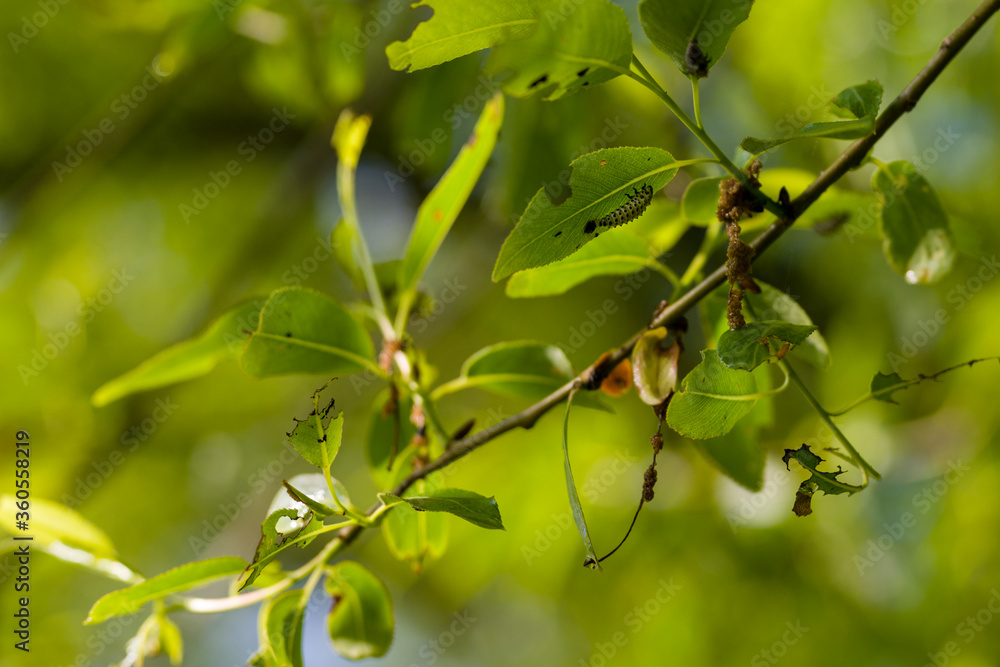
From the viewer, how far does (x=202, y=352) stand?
99cm

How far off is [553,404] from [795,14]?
1492 mm

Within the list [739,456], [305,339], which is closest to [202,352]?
[305,339]

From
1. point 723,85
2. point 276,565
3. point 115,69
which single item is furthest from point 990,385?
point 115,69

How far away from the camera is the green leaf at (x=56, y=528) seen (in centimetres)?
100

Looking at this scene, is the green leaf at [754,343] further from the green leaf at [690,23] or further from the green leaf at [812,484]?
the green leaf at [690,23]

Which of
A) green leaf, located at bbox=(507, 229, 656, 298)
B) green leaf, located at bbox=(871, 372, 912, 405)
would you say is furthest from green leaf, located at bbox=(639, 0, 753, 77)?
green leaf, located at bbox=(871, 372, 912, 405)

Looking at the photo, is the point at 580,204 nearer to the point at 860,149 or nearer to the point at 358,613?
the point at 860,149

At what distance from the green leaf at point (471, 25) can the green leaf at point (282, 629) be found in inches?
25.9

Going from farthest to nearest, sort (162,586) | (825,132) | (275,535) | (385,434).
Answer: (385,434) → (162,586) → (275,535) → (825,132)

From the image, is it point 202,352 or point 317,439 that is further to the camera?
point 202,352

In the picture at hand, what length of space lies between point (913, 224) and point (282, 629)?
91 centimetres

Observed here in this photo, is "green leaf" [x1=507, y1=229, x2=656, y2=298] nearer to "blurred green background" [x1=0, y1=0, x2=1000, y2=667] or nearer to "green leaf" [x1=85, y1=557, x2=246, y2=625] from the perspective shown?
"blurred green background" [x1=0, y1=0, x2=1000, y2=667]

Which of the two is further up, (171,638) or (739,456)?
(739,456)

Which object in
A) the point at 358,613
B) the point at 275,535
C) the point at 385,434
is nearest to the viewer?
the point at 275,535
